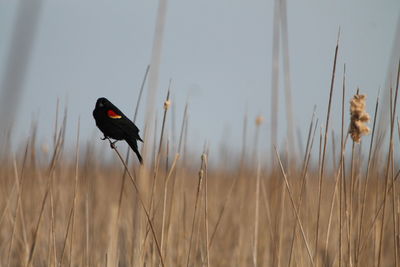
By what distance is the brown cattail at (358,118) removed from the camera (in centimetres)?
115

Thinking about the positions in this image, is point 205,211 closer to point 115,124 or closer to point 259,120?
point 115,124

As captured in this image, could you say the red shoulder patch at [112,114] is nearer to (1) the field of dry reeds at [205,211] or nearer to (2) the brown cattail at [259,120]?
(1) the field of dry reeds at [205,211]

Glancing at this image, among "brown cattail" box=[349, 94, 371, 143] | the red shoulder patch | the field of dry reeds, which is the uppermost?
"brown cattail" box=[349, 94, 371, 143]

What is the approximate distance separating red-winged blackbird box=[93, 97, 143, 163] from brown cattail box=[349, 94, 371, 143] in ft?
1.80

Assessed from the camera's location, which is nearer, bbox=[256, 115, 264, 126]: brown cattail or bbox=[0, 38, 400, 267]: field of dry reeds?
bbox=[0, 38, 400, 267]: field of dry reeds

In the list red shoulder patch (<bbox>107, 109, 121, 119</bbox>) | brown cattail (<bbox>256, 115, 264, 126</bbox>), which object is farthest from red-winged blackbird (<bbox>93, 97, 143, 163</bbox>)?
brown cattail (<bbox>256, 115, 264, 126</bbox>)

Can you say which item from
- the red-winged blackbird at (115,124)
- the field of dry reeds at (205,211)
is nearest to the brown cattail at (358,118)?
the field of dry reeds at (205,211)

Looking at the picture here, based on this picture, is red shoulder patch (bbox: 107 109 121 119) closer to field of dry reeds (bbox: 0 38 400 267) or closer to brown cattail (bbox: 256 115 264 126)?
field of dry reeds (bbox: 0 38 400 267)

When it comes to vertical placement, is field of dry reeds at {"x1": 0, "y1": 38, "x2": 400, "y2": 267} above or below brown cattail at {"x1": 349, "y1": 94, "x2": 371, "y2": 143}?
below

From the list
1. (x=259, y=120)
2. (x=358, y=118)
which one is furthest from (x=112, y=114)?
(x=259, y=120)

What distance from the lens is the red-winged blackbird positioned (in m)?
1.23

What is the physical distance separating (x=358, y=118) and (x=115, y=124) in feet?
2.04

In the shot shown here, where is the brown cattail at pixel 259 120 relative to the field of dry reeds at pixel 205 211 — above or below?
above

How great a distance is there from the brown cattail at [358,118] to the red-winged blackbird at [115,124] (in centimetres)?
55
